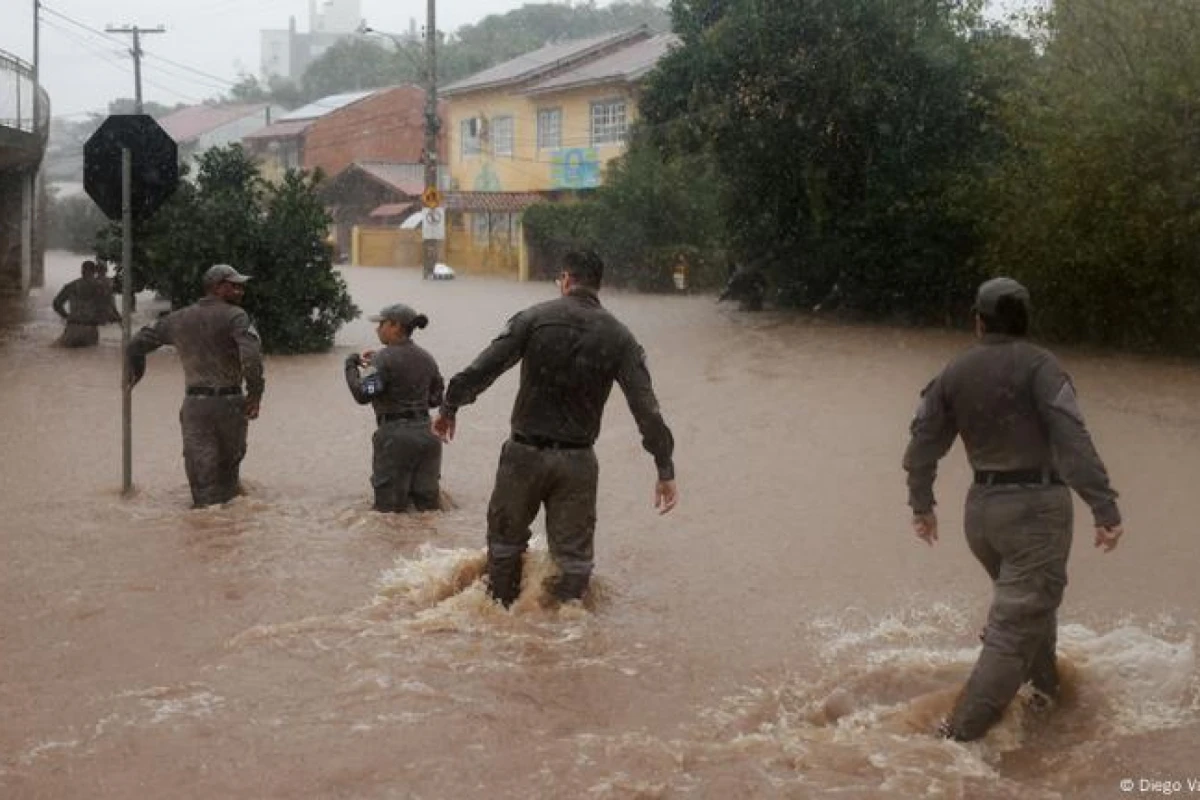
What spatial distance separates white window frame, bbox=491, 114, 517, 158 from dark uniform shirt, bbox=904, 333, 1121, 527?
144 feet

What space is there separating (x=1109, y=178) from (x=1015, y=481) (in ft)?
45.9

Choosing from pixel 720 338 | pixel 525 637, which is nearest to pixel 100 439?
pixel 525 637

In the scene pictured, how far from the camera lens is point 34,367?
63.5 ft

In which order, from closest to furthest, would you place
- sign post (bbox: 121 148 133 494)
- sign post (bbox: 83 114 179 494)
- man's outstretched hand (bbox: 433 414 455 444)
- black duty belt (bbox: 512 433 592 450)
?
black duty belt (bbox: 512 433 592 450), man's outstretched hand (bbox: 433 414 455 444), sign post (bbox: 121 148 133 494), sign post (bbox: 83 114 179 494)

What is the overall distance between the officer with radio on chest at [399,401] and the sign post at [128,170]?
6.56 feet

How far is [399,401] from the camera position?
375 inches

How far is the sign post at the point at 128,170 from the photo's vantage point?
10367 millimetres

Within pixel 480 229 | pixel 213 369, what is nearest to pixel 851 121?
pixel 213 369

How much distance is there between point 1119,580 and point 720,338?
15311mm

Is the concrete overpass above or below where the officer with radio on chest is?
above

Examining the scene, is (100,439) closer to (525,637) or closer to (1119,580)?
(525,637)

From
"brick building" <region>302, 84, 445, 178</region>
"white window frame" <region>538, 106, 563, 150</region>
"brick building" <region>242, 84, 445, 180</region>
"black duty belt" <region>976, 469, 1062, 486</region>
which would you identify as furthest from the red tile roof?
"black duty belt" <region>976, 469, 1062, 486</region>

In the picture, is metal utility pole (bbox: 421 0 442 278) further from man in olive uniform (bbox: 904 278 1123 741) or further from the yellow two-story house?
man in olive uniform (bbox: 904 278 1123 741)

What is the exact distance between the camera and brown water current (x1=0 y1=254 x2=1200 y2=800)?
5.41 m
